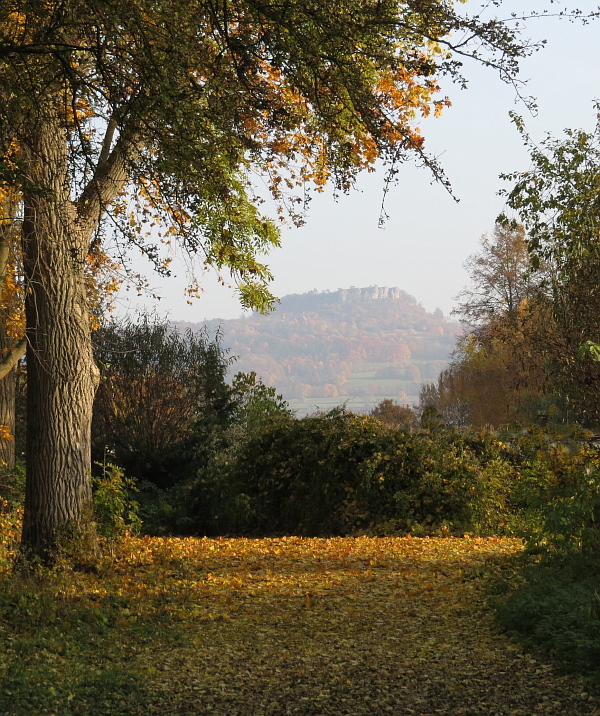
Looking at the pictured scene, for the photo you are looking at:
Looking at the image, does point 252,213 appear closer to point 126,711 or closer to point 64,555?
point 64,555

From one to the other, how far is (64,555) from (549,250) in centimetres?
531

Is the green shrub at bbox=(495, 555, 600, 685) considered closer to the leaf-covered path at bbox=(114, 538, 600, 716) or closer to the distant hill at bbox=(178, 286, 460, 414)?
the leaf-covered path at bbox=(114, 538, 600, 716)

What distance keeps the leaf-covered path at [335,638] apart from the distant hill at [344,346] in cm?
6798

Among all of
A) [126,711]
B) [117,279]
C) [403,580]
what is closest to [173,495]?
[117,279]

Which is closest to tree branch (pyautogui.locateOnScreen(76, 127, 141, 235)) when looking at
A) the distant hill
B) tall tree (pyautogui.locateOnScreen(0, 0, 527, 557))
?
tall tree (pyautogui.locateOnScreen(0, 0, 527, 557))

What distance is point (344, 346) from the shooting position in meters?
101

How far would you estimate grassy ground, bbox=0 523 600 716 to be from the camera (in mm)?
4117

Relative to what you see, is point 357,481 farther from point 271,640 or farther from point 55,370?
point 271,640

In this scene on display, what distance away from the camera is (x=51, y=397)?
23.4 ft

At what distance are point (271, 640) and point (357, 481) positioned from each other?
517 centimetres

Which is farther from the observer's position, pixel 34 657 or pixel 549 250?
pixel 549 250

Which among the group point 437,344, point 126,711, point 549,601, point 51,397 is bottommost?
point 126,711

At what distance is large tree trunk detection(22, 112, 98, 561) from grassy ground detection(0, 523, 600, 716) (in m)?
0.54

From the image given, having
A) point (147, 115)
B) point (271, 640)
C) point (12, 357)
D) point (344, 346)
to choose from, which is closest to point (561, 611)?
point (271, 640)
